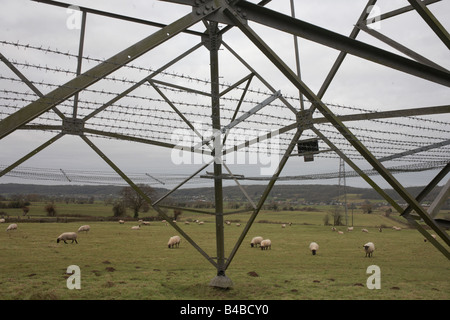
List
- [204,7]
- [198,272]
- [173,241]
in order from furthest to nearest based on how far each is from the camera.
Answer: [173,241] < [198,272] < [204,7]

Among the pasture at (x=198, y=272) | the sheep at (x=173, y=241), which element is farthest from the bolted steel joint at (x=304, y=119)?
the sheep at (x=173, y=241)

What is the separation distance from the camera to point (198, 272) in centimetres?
1277

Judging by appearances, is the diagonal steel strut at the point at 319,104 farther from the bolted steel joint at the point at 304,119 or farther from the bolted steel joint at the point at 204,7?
the bolted steel joint at the point at 304,119

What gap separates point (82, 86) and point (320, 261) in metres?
15.3

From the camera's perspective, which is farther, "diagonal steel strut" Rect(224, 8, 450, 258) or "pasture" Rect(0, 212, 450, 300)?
"pasture" Rect(0, 212, 450, 300)

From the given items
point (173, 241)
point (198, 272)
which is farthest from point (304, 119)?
point (173, 241)

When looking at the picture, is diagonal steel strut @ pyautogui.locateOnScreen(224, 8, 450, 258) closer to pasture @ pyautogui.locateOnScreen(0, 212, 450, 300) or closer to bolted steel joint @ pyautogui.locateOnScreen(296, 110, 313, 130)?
bolted steel joint @ pyautogui.locateOnScreen(296, 110, 313, 130)

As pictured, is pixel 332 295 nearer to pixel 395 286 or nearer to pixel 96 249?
pixel 395 286

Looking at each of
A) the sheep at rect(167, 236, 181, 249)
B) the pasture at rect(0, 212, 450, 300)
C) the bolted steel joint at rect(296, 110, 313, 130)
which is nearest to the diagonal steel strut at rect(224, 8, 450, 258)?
the bolted steel joint at rect(296, 110, 313, 130)

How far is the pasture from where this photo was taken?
32.3 feet

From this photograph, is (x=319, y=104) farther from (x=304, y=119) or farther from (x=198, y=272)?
(x=198, y=272)

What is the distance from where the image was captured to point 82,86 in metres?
4.04

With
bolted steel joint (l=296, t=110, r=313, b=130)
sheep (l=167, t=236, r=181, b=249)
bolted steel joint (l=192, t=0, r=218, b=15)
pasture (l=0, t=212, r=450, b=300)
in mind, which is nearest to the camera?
bolted steel joint (l=192, t=0, r=218, b=15)

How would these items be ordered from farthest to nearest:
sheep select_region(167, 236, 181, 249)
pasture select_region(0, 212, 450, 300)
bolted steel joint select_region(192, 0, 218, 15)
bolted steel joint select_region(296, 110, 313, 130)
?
sheep select_region(167, 236, 181, 249), pasture select_region(0, 212, 450, 300), bolted steel joint select_region(296, 110, 313, 130), bolted steel joint select_region(192, 0, 218, 15)
